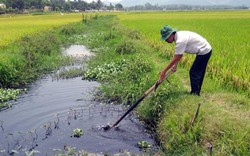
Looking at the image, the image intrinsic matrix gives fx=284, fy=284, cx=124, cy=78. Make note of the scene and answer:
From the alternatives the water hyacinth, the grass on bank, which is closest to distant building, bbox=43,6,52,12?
the water hyacinth

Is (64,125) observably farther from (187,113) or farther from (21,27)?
(21,27)

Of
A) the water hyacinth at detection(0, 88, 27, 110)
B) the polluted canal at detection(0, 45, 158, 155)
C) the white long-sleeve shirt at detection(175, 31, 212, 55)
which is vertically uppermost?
the white long-sleeve shirt at detection(175, 31, 212, 55)

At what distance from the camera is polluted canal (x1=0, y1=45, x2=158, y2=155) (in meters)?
5.13

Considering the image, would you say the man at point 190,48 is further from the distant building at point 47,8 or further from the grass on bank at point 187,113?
the distant building at point 47,8

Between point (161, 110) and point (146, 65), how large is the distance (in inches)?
111

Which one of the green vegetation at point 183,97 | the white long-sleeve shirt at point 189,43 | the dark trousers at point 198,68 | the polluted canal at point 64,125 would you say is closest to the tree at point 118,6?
the green vegetation at point 183,97

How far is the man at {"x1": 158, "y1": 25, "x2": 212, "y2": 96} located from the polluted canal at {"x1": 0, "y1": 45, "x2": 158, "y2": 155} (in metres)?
1.42

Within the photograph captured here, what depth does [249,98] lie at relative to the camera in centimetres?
579

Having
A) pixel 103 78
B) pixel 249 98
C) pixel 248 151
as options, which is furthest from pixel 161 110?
pixel 103 78

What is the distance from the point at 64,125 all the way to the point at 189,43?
311 cm

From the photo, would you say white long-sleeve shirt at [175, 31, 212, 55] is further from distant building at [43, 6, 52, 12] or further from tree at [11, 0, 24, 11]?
distant building at [43, 6, 52, 12]

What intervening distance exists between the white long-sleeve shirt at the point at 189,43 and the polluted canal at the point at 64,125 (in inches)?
71.8

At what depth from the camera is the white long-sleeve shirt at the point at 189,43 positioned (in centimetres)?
514

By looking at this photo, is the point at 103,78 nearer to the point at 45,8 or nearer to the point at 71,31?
the point at 71,31
